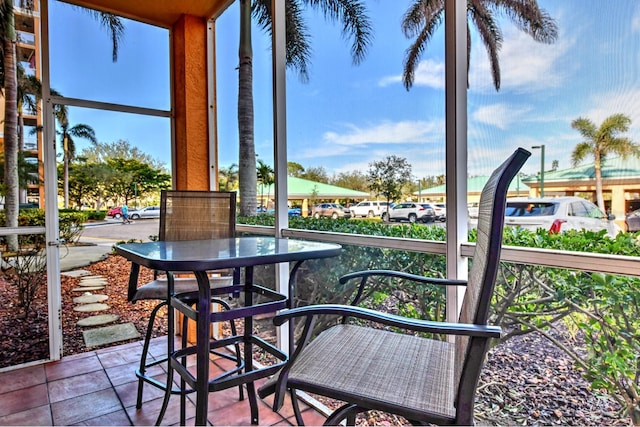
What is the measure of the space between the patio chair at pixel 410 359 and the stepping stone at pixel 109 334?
2502 millimetres

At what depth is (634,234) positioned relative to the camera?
1.16 meters

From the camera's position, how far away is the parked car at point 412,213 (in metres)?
1.75

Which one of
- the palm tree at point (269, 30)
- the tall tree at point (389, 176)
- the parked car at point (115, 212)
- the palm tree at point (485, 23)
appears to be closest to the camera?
the palm tree at point (485, 23)

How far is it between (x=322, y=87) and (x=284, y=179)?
2.22ft

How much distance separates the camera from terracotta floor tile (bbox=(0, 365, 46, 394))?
7.72ft

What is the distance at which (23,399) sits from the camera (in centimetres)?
220

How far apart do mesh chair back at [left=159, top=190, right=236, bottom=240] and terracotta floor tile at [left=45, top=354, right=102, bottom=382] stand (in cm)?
124

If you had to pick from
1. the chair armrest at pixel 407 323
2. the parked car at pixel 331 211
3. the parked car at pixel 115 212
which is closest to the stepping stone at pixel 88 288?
the parked car at pixel 115 212

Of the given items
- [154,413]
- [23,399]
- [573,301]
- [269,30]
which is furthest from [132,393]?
[269,30]

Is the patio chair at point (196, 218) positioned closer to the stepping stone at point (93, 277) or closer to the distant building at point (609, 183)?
the stepping stone at point (93, 277)

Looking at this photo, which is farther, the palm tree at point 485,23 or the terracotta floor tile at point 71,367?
the terracotta floor tile at point 71,367

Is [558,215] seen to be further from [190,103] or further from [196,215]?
[190,103]

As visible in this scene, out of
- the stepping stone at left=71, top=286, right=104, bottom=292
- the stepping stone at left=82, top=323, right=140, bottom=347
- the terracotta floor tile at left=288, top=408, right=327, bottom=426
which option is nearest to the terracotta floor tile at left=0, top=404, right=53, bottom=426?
the stepping stone at left=82, top=323, right=140, bottom=347

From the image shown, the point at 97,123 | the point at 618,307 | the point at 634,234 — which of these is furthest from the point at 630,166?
the point at 97,123
